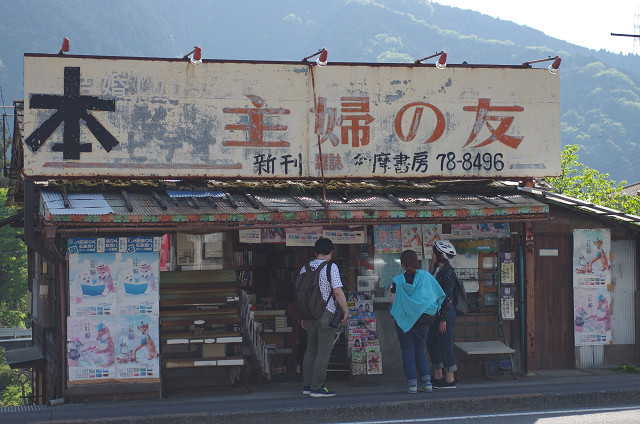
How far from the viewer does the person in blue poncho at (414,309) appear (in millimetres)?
9781

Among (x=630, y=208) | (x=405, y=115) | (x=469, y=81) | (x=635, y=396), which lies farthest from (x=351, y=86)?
(x=630, y=208)

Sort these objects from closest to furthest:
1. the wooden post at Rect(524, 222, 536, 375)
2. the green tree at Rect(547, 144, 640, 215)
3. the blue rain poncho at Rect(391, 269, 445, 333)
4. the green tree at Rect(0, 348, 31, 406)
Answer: the blue rain poncho at Rect(391, 269, 445, 333)
the wooden post at Rect(524, 222, 536, 375)
the green tree at Rect(547, 144, 640, 215)
the green tree at Rect(0, 348, 31, 406)

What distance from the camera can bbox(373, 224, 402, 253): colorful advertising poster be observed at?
37.9 feet

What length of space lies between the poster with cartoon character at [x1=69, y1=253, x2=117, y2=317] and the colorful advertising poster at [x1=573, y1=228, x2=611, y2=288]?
723 cm

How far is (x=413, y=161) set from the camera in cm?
1171

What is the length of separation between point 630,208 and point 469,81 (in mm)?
22900

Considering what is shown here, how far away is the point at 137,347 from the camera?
10008 mm

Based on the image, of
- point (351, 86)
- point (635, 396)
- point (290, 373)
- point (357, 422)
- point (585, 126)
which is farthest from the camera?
point (585, 126)

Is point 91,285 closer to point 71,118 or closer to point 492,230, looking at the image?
point 71,118

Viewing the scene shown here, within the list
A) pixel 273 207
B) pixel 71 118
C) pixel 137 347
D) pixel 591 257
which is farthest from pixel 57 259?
pixel 591 257

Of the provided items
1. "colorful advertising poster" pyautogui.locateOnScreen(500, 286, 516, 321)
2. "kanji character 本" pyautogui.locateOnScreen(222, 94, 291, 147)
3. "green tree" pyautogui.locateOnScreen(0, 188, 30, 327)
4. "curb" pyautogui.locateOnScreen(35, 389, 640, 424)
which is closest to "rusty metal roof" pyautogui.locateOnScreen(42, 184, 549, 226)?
"kanji character 本" pyautogui.locateOnScreen(222, 94, 291, 147)

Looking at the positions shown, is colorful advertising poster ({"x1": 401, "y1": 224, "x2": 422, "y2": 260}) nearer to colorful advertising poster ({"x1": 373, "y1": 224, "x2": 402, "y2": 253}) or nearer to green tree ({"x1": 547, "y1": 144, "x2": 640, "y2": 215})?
colorful advertising poster ({"x1": 373, "y1": 224, "x2": 402, "y2": 253})

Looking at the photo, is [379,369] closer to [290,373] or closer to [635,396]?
[290,373]

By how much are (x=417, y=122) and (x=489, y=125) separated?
1.21 m
